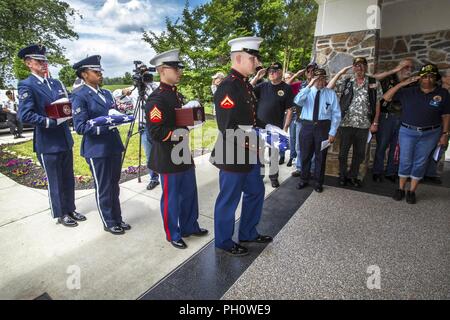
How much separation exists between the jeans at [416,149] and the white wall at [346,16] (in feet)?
6.37

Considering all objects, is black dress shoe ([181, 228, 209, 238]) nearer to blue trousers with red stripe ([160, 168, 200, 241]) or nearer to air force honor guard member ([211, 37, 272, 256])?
blue trousers with red stripe ([160, 168, 200, 241])

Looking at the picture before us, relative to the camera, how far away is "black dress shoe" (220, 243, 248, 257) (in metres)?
2.42

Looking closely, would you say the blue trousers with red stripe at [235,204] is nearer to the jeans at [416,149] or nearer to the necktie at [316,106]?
the necktie at [316,106]

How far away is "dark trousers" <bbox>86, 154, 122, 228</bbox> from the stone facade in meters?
5.59

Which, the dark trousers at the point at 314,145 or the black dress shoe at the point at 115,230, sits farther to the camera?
the dark trousers at the point at 314,145

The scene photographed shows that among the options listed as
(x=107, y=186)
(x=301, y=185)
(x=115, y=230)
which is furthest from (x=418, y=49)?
(x=115, y=230)

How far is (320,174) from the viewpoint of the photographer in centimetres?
396

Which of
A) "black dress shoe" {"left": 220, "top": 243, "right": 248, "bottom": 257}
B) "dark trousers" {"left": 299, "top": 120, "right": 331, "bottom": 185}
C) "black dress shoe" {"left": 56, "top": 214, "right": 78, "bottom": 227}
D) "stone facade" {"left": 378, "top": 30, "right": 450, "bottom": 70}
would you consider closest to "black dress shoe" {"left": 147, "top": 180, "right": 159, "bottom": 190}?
"black dress shoe" {"left": 56, "top": 214, "right": 78, "bottom": 227}

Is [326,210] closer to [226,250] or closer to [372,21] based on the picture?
[226,250]

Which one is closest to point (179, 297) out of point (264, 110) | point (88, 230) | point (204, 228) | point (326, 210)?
point (204, 228)

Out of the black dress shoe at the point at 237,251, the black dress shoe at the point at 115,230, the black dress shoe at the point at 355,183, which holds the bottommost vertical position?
the black dress shoe at the point at 237,251

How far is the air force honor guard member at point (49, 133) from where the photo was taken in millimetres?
2549

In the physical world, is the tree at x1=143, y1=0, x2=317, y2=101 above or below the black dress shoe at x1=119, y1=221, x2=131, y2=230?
above

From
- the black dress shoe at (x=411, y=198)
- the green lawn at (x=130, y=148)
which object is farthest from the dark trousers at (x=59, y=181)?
the black dress shoe at (x=411, y=198)
